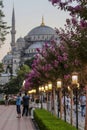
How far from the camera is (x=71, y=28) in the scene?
16734 millimetres

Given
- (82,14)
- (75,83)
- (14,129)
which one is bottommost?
(14,129)

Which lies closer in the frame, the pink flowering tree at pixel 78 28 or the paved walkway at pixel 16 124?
the pink flowering tree at pixel 78 28

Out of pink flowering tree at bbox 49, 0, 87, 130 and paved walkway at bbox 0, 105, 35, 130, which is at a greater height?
pink flowering tree at bbox 49, 0, 87, 130

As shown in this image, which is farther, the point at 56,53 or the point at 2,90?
the point at 2,90

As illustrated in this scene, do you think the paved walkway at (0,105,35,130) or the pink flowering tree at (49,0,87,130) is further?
the paved walkway at (0,105,35,130)

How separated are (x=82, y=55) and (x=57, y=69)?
40.9 ft

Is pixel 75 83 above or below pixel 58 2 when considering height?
below

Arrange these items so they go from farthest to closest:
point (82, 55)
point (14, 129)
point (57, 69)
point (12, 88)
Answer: point (12, 88) → point (57, 69) → point (14, 129) → point (82, 55)

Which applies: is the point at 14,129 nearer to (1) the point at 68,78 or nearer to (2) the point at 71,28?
(1) the point at 68,78

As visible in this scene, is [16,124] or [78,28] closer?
[78,28]

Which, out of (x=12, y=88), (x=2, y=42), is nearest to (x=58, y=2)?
(x=2, y=42)

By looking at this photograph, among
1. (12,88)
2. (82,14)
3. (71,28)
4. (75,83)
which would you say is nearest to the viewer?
(82,14)

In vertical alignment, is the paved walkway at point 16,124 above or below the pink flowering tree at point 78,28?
below

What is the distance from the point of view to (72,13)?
1398 centimetres
